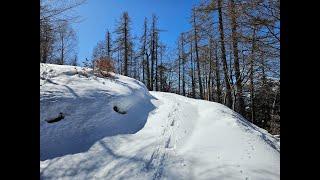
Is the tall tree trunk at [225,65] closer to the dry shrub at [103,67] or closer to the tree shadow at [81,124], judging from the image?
the dry shrub at [103,67]

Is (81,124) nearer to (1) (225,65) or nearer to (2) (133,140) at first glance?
(2) (133,140)

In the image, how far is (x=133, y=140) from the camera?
10.3m

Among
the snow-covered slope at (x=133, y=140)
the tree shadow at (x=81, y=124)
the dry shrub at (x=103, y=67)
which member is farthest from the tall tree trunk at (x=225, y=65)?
Result: the tree shadow at (x=81, y=124)

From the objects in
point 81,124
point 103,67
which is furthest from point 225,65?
point 81,124

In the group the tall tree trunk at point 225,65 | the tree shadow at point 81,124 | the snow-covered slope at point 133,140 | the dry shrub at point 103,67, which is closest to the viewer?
the snow-covered slope at point 133,140

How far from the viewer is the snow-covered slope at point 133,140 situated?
7.89m

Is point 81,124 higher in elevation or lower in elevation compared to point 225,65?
lower

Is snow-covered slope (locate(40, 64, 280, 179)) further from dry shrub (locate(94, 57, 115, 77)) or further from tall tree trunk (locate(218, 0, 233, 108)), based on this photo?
tall tree trunk (locate(218, 0, 233, 108))

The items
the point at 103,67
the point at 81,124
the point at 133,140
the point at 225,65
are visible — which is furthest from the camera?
the point at 225,65
